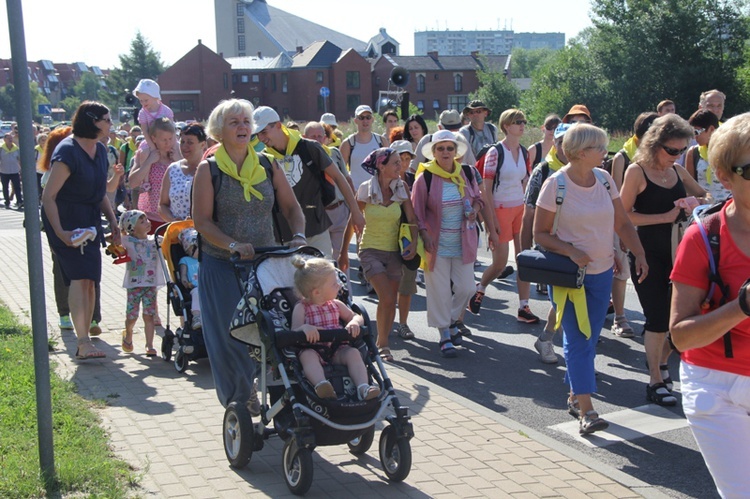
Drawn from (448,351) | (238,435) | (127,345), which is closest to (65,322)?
(127,345)

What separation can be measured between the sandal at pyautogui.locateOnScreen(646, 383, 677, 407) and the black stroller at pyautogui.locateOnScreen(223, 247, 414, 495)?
8.34ft

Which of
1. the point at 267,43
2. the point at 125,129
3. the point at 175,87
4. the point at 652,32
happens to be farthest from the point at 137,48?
the point at 125,129

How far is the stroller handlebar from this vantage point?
5.10m

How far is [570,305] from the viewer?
20.4 feet

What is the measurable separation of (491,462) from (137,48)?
14405 centimetres

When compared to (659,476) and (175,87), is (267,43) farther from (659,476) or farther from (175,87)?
(659,476)

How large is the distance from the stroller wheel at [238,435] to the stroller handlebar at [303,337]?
0.51m

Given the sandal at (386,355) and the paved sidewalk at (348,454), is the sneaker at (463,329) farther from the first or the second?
the paved sidewalk at (348,454)

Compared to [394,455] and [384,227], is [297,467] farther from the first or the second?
[384,227]

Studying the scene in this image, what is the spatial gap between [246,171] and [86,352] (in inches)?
122

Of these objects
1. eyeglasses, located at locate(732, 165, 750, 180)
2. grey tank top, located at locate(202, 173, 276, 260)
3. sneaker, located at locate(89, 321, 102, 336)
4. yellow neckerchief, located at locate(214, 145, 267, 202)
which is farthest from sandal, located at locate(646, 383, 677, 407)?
sneaker, located at locate(89, 321, 102, 336)

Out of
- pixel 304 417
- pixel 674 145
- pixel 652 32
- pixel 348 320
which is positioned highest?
pixel 652 32

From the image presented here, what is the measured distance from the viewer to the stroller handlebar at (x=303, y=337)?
510 cm

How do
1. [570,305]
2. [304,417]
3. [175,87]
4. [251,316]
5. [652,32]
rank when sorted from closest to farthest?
[304,417], [251,316], [570,305], [652,32], [175,87]
